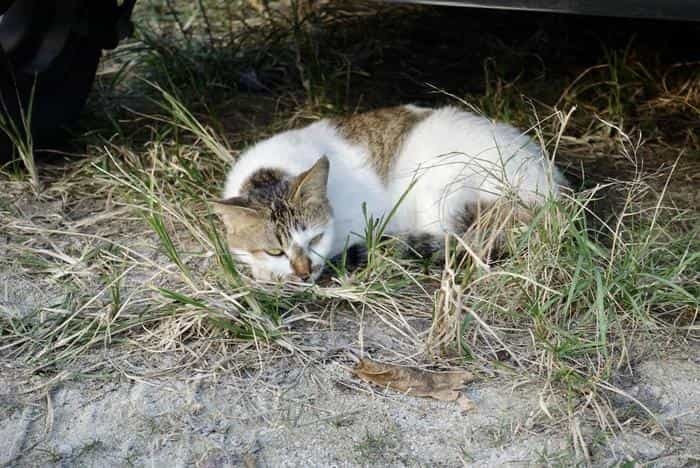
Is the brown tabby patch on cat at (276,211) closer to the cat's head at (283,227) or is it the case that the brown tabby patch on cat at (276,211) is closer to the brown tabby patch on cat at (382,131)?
the cat's head at (283,227)

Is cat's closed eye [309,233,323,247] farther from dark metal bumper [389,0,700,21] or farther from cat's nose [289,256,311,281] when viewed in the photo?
dark metal bumper [389,0,700,21]

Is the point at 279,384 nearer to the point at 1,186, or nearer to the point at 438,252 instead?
the point at 438,252

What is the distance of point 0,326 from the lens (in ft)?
10.3

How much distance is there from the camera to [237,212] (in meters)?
3.34

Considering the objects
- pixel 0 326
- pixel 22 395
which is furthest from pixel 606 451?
pixel 0 326

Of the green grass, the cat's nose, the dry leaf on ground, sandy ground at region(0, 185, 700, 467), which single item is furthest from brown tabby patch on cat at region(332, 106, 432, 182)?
the dry leaf on ground

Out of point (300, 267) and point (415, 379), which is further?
point (300, 267)

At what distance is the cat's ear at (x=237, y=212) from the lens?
10.8ft

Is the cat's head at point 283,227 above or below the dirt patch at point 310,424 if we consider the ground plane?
above

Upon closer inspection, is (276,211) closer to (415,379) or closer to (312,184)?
(312,184)

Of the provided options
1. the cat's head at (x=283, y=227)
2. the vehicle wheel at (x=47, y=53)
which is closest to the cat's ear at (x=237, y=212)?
the cat's head at (x=283, y=227)

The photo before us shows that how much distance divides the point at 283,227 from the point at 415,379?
829mm

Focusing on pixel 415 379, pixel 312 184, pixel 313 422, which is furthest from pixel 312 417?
pixel 312 184

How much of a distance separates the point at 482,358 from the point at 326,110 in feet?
7.02
